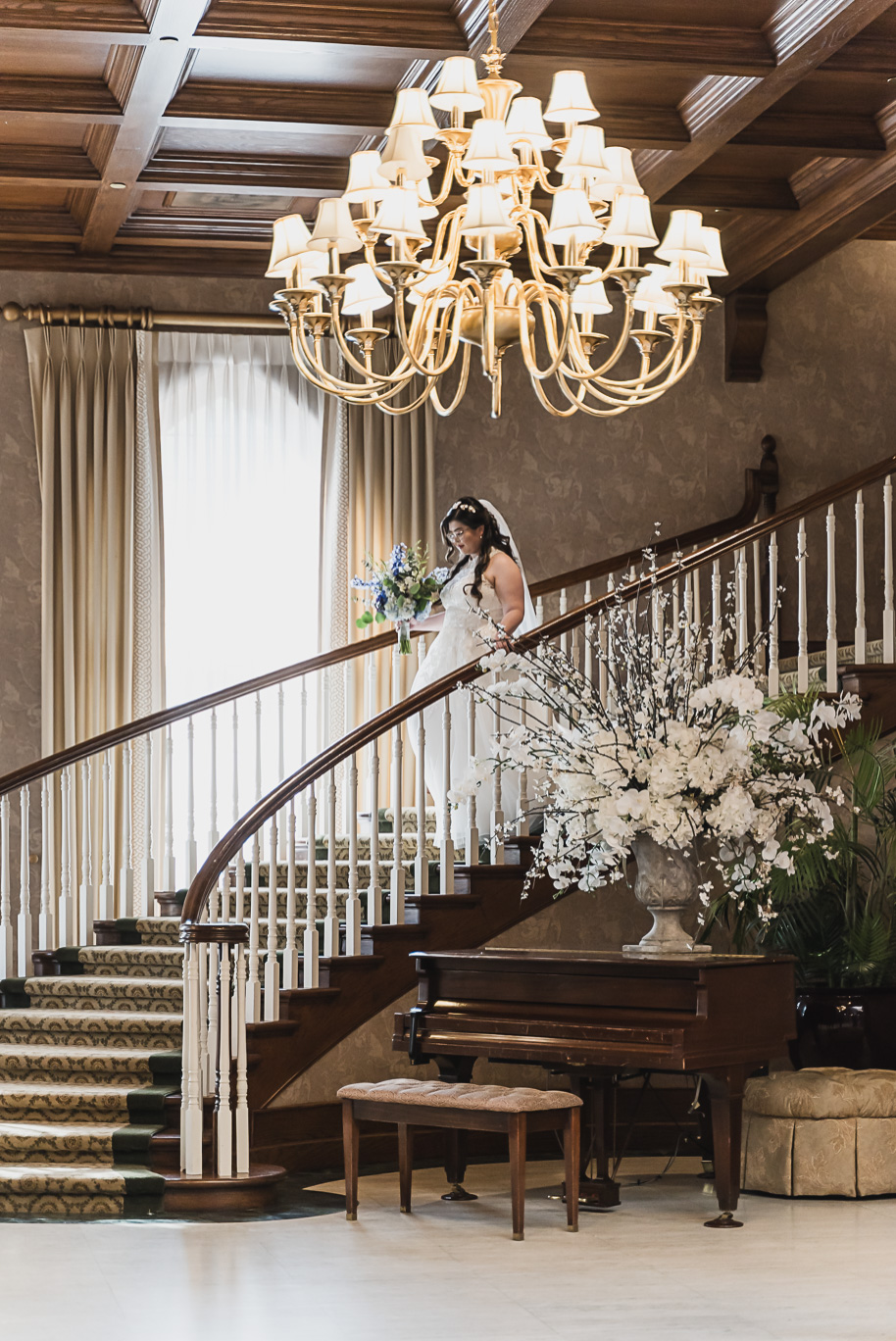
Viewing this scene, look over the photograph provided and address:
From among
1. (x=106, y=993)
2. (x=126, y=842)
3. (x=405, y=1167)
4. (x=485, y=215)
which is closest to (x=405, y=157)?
(x=485, y=215)

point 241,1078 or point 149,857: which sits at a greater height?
point 149,857

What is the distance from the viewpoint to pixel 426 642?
9719mm

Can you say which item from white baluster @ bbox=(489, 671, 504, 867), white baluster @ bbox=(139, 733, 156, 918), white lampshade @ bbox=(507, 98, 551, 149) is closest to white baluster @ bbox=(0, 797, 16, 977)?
white baluster @ bbox=(139, 733, 156, 918)

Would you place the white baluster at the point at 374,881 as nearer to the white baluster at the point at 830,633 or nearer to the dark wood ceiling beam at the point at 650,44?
the white baluster at the point at 830,633

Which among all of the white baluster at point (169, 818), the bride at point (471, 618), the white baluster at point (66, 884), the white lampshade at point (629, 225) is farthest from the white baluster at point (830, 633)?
the white baluster at point (66, 884)

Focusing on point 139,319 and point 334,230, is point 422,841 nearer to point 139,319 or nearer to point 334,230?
point 334,230

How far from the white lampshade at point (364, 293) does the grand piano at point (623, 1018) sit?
7.20ft

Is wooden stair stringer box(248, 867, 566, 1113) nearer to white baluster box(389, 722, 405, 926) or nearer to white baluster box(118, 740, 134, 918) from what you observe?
white baluster box(389, 722, 405, 926)

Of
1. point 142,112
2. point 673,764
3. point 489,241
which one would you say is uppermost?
point 142,112

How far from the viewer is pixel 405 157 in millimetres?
5082

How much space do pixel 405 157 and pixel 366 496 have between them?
13.4ft

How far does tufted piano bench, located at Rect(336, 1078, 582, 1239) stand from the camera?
212 inches

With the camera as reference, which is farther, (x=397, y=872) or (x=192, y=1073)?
(x=397, y=872)

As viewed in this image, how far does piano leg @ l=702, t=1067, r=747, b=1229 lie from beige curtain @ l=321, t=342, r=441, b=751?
148 inches
